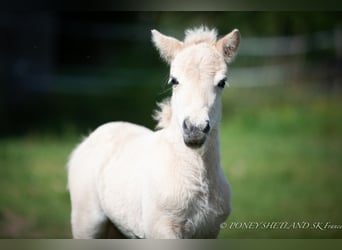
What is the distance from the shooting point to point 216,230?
3.31 m

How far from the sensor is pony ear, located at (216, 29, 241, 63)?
3.42 meters

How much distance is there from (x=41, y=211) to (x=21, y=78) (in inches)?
37.7

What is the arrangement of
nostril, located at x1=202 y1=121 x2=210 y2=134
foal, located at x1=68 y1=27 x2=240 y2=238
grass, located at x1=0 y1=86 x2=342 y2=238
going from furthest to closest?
1. grass, located at x1=0 y1=86 x2=342 y2=238
2. foal, located at x1=68 y1=27 x2=240 y2=238
3. nostril, located at x1=202 y1=121 x2=210 y2=134

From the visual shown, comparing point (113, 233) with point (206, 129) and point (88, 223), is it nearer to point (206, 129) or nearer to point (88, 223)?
point (88, 223)

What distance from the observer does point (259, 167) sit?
16.1ft

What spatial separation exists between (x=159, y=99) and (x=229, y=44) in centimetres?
153

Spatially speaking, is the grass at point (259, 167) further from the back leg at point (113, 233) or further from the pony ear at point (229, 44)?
the pony ear at point (229, 44)

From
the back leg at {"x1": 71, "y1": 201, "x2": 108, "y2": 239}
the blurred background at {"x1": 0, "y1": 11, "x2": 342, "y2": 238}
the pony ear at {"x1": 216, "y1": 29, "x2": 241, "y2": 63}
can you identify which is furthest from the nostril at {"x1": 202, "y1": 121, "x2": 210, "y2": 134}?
the blurred background at {"x1": 0, "y1": 11, "x2": 342, "y2": 238}

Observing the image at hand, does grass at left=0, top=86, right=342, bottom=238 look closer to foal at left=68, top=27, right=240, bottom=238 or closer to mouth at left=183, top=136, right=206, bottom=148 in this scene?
foal at left=68, top=27, right=240, bottom=238

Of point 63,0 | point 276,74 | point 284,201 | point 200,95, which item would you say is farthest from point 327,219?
point 63,0

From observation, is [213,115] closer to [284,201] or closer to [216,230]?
[216,230]

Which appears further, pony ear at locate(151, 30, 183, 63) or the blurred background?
the blurred background

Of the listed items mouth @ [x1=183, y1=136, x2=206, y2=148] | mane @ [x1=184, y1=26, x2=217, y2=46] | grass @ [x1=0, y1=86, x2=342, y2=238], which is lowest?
grass @ [x1=0, y1=86, x2=342, y2=238]

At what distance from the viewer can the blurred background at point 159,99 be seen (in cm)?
438
